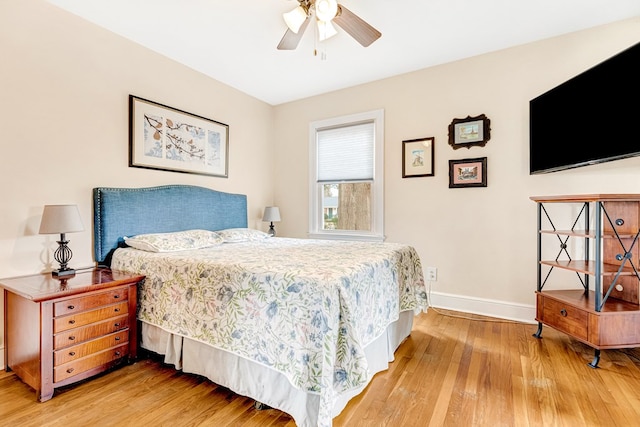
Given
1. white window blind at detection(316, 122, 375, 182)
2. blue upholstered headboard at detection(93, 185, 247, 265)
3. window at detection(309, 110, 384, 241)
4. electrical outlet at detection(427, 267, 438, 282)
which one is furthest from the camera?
white window blind at detection(316, 122, 375, 182)

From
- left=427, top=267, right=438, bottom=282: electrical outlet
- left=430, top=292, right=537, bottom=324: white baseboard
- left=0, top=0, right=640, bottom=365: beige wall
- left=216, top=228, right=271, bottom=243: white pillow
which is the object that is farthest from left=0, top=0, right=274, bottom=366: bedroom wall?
left=430, top=292, right=537, bottom=324: white baseboard

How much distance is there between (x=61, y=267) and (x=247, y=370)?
156 centimetres

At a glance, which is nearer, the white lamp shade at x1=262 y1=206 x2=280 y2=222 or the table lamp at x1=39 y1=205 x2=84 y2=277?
the table lamp at x1=39 y1=205 x2=84 y2=277

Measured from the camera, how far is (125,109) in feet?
8.80

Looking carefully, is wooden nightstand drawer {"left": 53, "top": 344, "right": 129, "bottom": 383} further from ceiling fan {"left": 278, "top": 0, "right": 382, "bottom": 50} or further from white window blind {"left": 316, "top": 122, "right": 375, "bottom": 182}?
white window blind {"left": 316, "top": 122, "right": 375, "bottom": 182}

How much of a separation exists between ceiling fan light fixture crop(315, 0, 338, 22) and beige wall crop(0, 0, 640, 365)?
177 centimetres

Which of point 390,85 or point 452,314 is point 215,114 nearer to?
point 390,85

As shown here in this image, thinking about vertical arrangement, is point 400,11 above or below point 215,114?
above

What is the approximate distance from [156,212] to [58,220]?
830mm

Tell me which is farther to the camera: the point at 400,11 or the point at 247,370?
the point at 400,11

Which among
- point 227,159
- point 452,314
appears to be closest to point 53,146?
point 227,159

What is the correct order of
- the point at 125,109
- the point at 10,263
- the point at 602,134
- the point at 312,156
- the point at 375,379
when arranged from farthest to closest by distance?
1. the point at 312,156
2. the point at 125,109
3. the point at 602,134
4. the point at 10,263
5. the point at 375,379

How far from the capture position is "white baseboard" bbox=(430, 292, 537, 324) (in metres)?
2.84

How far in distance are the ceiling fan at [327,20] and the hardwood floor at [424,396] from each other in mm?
2264
